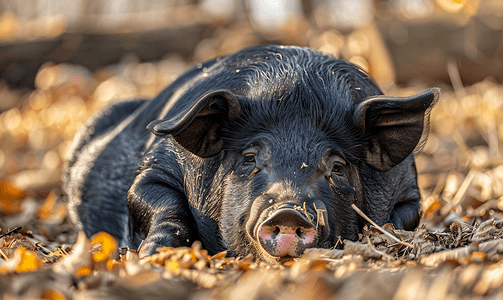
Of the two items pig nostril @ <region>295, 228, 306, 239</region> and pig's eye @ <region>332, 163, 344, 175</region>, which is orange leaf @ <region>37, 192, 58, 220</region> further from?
pig nostril @ <region>295, 228, 306, 239</region>

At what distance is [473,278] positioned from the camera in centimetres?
154

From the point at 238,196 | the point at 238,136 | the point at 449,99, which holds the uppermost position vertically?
the point at 238,136

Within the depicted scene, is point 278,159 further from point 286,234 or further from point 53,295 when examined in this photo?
point 53,295

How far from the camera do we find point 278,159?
2.49 m

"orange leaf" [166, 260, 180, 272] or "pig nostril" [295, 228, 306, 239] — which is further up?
"orange leaf" [166, 260, 180, 272]

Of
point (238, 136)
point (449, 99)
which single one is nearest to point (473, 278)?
point (238, 136)

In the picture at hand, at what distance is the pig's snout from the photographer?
2.05m

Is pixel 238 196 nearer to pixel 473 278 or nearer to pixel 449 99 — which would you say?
pixel 473 278

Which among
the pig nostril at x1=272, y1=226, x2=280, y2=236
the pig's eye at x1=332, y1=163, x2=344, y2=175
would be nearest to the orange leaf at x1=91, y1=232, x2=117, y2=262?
the pig nostril at x1=272, y1=226, x2=280, y2=236

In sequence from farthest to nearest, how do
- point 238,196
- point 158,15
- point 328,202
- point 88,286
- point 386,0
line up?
point 158,15 < point 386,0 < point 238,196 < point 328,202 < point 88,286

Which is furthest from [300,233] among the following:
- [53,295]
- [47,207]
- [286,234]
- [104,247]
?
[47,207]

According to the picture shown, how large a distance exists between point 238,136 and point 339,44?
6.39m

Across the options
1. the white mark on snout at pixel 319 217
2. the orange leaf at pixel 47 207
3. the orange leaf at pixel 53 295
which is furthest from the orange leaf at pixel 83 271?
the orange leaf at pixel 47 207

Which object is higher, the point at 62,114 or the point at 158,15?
the point at 158,15
